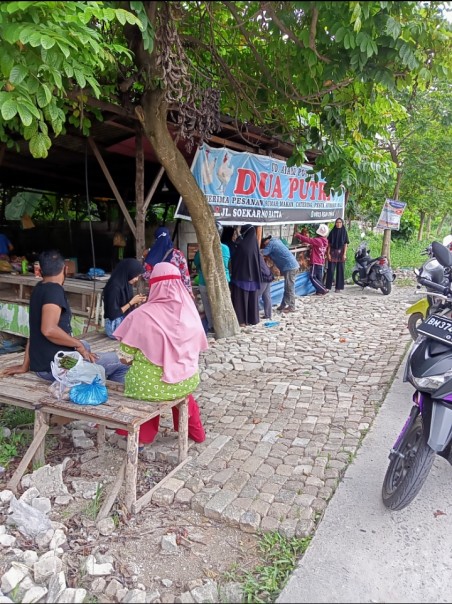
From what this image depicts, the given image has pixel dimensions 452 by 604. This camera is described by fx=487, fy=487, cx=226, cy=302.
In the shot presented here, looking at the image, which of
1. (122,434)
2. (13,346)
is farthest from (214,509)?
(13,346)

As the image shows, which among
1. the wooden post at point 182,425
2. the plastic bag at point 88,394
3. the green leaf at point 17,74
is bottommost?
the wooden post at point 182,425

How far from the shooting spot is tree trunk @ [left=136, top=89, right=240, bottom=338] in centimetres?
539

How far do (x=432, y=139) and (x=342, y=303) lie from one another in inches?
241

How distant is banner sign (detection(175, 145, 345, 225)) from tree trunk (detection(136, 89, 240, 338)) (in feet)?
1.16

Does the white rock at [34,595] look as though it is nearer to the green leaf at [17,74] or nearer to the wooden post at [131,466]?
the wooden post at [131,466]

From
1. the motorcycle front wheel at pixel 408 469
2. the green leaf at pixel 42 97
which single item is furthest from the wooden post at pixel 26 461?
the motorcycle front wheel at pixel 408 469

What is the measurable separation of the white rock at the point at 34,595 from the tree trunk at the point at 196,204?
4.26 m

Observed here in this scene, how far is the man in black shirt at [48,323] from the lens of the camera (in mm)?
3338

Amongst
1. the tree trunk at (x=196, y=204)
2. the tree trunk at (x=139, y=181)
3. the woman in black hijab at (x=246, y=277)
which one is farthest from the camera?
the woman in black hijab at (x=246, y=277)

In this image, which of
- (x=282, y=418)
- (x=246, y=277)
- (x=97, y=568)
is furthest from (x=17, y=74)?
(x=246, y=277)

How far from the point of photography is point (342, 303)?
9859 millimetres

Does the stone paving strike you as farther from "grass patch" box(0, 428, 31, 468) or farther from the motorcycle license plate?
the motorcycle license plate

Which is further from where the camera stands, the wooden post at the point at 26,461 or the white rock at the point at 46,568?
the wooden post at the point at 26,461

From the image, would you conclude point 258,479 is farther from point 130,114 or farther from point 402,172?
point 402,172
